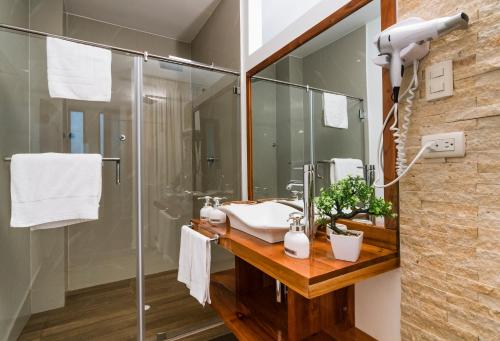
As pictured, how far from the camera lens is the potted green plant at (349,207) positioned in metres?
0.84

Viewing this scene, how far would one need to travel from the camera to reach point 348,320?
1.13 m

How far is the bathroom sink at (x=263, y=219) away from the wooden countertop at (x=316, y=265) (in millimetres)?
40

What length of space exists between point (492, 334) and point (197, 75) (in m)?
2.22

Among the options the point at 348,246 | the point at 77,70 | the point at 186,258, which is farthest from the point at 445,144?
the point at 77,70

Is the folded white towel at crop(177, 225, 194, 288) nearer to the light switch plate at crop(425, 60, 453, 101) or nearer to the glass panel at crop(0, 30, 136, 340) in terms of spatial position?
the glass panel at crop(0, 30, 136, 340)

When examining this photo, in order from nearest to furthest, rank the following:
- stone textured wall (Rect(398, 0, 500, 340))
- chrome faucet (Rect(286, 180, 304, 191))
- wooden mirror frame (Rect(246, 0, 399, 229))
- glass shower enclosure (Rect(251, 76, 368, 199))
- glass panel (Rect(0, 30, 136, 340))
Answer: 1. stone textured wall (Rect(398, 0, 500, 340))
2. wooden mirror frame (Rect(246, 0, 399, 229))
3. glass shower enclosure (Rect(251, 76, 368, 199))
4. chrome faucet (Rect(286, 180, 304, 191))
5. glass panel (Rect(0, 30, 136, 340))

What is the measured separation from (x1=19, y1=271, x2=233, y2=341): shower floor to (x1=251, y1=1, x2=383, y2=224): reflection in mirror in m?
1.01

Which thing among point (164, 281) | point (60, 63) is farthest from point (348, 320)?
point (60, 63)

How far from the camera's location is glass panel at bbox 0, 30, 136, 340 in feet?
5.53

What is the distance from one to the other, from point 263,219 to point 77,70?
1.38 m

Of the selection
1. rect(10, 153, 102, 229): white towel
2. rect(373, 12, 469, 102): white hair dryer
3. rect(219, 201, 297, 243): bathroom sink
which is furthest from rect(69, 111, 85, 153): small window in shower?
rect(373, 12, 469, 102): white hair dryer

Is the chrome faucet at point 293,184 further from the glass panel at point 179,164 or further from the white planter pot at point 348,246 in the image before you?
the white planter pot at point 348,246

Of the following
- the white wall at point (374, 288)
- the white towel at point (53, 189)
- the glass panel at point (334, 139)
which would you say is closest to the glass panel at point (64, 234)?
the white towel at point (53, 189)

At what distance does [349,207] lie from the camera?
36.0 inches
